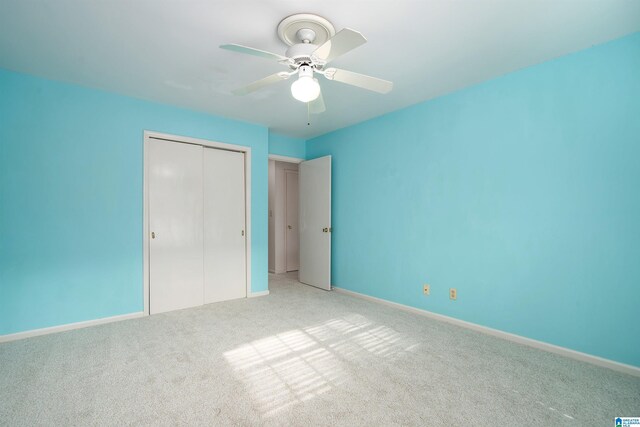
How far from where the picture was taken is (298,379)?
210 cm

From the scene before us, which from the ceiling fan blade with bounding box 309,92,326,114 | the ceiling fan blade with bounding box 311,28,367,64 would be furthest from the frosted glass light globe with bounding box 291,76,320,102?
the ceiling fan blade with bounding box 309,92,326,114

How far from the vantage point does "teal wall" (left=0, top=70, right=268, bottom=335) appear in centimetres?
274

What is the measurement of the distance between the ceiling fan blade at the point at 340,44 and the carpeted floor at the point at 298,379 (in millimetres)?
2052

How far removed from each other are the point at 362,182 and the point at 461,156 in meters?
1.38

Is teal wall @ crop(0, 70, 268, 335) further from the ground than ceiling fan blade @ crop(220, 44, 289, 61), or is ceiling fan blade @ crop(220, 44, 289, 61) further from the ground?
ceiling fan blade @ crop(220, 44, 289, 61)

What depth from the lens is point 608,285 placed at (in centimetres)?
223

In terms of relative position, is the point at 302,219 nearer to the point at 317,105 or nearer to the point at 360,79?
the point at 317,105

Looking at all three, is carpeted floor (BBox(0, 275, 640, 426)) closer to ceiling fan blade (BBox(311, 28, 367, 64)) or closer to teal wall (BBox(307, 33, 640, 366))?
teal wall (BBox(307, 33, 640, 366))

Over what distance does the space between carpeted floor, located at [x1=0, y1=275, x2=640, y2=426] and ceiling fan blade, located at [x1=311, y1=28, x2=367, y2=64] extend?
2.05 meters

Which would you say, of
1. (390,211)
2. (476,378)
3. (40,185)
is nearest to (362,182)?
(390,211)

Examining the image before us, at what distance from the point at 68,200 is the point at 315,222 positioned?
3010 mm

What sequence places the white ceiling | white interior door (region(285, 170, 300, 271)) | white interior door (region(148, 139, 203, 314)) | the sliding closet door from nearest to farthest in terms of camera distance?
the white ceiling < white interior door (region(148, 139, 203, 314)) < the sliding closet door < white interior door (region(285, 170, 300, 271))

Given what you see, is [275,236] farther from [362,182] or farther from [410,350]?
[410,350]

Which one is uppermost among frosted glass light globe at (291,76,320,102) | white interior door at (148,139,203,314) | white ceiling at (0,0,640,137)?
white ceiling at (0,0,640,137)
